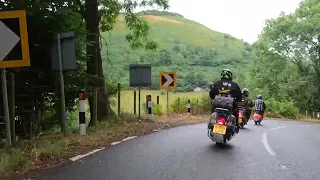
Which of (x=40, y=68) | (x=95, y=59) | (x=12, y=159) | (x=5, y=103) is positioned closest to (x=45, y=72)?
(x=40, y=68)

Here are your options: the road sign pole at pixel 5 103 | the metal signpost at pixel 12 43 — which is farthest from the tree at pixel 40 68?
the road sign pole at pixel 5 103

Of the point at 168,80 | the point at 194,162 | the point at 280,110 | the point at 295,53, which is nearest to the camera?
the point at 194,162

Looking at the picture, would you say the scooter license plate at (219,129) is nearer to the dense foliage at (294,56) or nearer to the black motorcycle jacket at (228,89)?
the black motorcycle jacket at (228,89)

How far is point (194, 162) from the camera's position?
7750mm

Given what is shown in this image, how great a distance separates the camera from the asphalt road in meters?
6.57

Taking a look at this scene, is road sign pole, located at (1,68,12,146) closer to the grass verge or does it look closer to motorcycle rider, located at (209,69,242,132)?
the grass verge

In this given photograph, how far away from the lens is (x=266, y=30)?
47500 mm

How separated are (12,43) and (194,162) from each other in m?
3.98

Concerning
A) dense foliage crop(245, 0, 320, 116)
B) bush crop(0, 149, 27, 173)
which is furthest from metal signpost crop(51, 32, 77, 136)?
dense foliage crop(245, 0, 320, 116)

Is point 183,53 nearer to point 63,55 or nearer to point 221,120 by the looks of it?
point 221,120

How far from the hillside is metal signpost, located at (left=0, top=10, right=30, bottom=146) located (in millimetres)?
10971

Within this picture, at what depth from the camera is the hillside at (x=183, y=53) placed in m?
26.7

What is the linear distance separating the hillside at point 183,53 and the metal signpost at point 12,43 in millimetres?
10971

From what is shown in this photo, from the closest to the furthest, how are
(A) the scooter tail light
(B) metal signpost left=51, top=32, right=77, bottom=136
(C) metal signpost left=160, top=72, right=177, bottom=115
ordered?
1. (B) metal signpost left=51, top=32, right=77, bottom=136
2. (A) the scooter tail light
3. (C) metal signpost left=160, top=72, right=177, bottom=115
